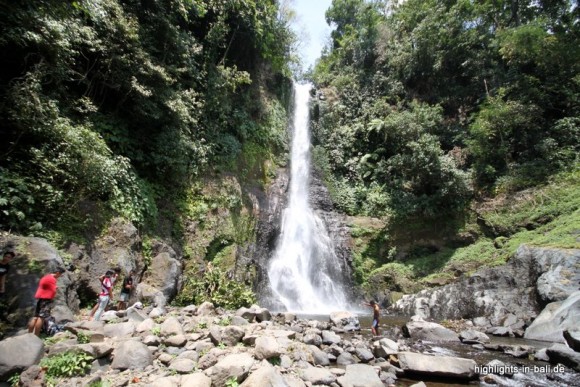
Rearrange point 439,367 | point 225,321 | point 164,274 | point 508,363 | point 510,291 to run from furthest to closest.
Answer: point 510,291
point 164,274
point 225,321
point 508,363
point 439,367

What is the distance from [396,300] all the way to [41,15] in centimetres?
1640

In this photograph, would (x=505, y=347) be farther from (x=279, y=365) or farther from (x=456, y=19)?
(x=456, y=19)

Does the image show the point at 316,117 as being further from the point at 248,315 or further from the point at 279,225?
the point at 248,315

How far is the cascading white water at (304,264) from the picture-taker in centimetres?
1562

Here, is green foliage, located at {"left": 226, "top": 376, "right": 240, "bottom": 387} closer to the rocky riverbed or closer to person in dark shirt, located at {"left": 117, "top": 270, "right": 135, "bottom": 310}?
the rocky riverbed

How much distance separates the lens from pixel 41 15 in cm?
782

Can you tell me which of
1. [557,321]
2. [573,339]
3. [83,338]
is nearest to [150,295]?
[83,338]

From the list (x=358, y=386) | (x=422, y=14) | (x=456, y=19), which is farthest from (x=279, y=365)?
(x=422, y=14)

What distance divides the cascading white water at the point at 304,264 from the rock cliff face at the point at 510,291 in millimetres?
4048

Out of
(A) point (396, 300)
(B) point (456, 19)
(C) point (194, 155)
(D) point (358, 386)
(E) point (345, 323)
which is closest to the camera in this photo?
(D) point (358, 386)

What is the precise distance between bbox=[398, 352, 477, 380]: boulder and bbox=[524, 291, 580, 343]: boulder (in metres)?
4.40

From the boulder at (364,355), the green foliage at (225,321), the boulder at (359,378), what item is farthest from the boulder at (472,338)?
the green foliage at (225,321)

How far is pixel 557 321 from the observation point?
8727 mm

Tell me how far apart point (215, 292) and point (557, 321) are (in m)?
10.1
